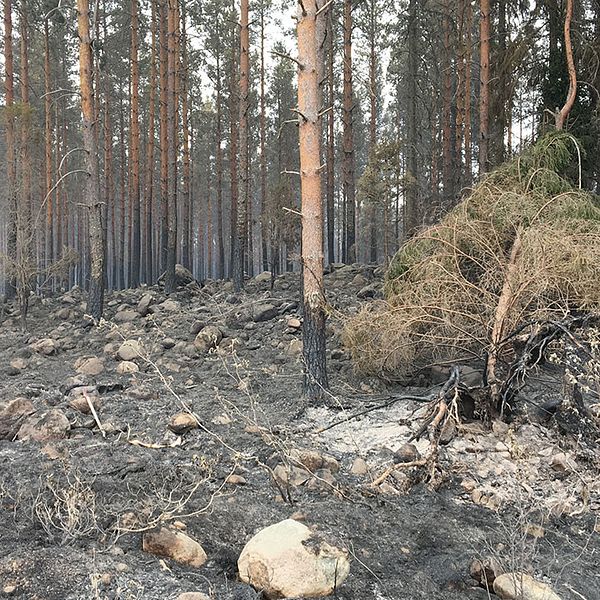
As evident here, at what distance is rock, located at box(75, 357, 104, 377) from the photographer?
793 centimetres

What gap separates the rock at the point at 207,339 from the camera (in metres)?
9.09

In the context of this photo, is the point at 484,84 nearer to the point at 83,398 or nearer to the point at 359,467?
the point at 359,467

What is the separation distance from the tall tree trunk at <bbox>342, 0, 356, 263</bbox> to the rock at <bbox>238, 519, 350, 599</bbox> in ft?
51.3

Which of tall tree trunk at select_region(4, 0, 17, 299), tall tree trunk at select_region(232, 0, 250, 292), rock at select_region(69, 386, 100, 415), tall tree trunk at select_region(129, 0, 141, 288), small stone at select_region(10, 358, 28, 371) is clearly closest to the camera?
rock at select_region(69, 386, 100, 415)

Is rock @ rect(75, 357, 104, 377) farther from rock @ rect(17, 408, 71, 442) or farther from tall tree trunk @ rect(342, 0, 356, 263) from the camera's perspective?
tall tree trunk @ rect(342, 0, 356, 263)

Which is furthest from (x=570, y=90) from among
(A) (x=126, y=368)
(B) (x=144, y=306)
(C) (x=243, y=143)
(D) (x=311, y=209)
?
(B) (x=144, y=306)

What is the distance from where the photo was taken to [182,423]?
17.1 ft

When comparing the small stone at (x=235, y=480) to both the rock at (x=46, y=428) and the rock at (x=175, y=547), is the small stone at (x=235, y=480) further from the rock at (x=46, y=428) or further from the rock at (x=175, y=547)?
the rock at (x=46, y=428)

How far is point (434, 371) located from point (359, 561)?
4434 mm

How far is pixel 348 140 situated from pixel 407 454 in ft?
49.1

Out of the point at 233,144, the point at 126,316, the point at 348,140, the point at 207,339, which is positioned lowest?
Answer: the point at 207,339

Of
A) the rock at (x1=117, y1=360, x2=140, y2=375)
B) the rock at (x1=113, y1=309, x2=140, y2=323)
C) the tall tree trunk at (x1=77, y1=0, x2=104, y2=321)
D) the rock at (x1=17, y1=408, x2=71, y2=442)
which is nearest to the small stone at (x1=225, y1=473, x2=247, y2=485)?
the rock at (x1=17, y1=408, x2=71, y2=442)

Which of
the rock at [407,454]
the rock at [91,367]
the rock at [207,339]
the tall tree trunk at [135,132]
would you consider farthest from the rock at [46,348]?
the tall tree trunk at [135,132]

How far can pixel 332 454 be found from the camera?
479cm
